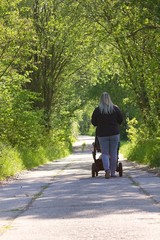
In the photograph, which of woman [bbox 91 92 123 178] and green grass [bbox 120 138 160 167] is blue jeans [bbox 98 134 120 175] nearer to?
woman [bbox 91 92 123 178]

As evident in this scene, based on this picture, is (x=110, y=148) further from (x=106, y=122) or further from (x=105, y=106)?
(x=105, y=106)

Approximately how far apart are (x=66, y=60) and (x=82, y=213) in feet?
105

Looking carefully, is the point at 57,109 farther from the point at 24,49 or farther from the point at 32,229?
the point at 32,229

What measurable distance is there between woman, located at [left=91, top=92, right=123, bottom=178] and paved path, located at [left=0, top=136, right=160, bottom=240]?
94.7 inches

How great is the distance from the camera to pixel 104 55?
3309cm

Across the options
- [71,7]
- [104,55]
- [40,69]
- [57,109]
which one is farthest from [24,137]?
[57,109]

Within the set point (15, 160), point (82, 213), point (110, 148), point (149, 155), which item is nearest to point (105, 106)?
point (110, 148)

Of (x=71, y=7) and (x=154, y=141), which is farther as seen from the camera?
(x=71, y=7)

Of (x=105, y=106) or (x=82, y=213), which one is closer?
(x=82, y=213)

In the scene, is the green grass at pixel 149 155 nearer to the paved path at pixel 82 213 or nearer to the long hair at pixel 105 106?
the long hair at pixel 105 106

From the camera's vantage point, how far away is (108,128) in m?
14.3

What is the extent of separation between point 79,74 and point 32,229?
38791mm

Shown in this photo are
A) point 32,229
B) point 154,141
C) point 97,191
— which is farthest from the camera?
point 154,141

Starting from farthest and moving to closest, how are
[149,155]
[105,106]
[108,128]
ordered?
[149,155], [105,106], [108,128]
